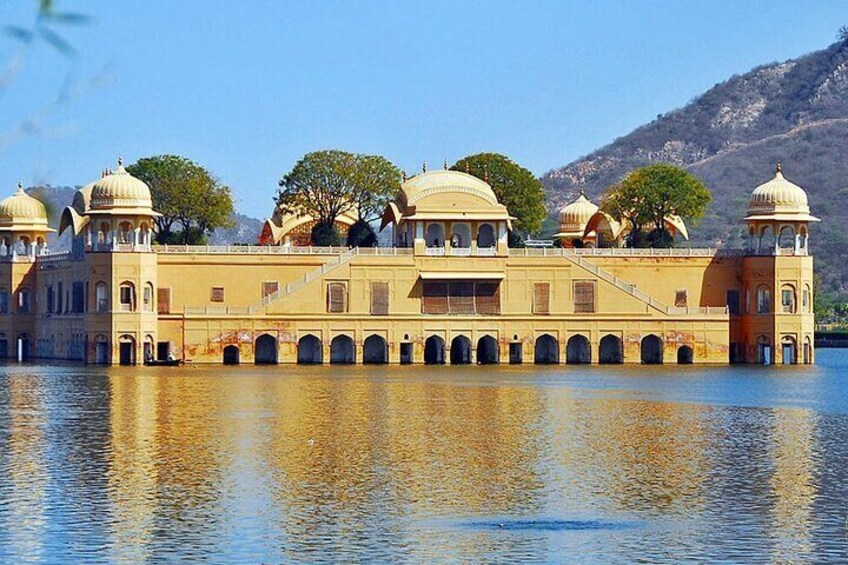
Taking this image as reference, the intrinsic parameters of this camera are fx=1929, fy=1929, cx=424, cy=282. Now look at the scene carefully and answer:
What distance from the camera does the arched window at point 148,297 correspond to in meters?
79.7

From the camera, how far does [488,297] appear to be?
8281 centimetres

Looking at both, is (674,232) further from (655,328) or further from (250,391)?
(250,391)

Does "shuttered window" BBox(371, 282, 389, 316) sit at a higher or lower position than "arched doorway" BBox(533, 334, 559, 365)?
higher

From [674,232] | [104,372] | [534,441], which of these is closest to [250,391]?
[104,372]

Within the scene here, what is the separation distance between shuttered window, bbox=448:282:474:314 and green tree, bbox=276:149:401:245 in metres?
10.6

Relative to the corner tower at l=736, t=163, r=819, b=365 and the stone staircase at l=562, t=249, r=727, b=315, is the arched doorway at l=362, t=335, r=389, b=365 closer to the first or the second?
the stone staircase at l=562, t=249, r=727, b=315

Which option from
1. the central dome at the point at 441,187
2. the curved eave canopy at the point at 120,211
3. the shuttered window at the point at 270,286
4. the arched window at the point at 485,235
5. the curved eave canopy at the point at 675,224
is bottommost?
the shuttered window at the point at 270,286

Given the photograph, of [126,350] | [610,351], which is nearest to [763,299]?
[610,351]

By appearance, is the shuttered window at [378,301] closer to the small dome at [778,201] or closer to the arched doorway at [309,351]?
the arched doorway at [309,351]

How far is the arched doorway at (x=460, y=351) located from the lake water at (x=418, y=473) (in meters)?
20.2

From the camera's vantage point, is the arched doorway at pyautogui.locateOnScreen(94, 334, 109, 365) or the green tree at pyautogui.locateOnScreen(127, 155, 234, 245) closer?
the arched doorway at pyautogui.locateOnScreen(94, 334, 109, 365)

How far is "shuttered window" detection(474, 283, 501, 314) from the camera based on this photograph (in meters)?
82.6

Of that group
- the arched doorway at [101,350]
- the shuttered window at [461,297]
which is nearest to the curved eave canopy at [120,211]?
the arched doorway at [101,350]

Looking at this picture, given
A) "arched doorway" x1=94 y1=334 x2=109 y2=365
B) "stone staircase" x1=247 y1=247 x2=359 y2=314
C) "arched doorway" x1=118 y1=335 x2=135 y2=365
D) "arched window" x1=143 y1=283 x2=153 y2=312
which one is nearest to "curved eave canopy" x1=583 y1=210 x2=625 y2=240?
"stone staircase" x1=247 y1=247 x2=359 y2=314
